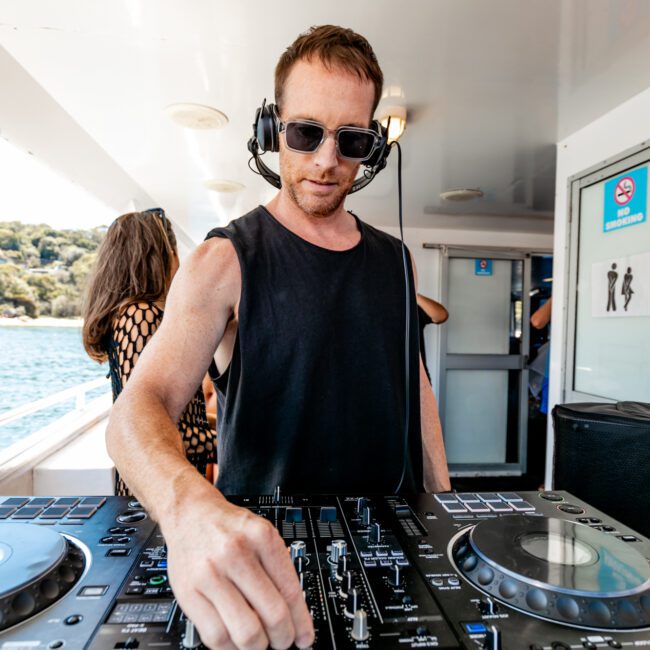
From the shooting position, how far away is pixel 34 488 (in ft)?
9.01

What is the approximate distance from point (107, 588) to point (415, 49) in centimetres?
213

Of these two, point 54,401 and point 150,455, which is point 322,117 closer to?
point 150,455

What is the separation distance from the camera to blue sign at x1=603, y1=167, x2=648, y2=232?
2.39 metres

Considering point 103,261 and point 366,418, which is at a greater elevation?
point 103,261

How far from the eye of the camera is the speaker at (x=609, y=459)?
55.2 inches

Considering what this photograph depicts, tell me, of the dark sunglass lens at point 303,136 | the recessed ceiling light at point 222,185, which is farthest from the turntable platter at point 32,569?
the recessed ceiling light at point 222,185

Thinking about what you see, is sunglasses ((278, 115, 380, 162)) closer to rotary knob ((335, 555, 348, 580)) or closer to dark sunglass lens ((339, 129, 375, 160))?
dark sunglass lens ((339, 129, 375, 160))

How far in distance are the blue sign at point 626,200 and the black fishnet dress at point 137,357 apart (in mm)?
2333

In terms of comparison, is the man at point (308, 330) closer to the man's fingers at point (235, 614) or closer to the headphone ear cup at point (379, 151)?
the headphone ear cup at point (379, 151)

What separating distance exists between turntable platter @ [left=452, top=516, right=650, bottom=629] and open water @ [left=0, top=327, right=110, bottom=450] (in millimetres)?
2314

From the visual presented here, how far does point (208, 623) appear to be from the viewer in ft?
1.25

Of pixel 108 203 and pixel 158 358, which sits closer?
pixel 158 358

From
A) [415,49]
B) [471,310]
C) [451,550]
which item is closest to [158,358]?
[451,550]

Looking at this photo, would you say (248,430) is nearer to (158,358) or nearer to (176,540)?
(158,358)
